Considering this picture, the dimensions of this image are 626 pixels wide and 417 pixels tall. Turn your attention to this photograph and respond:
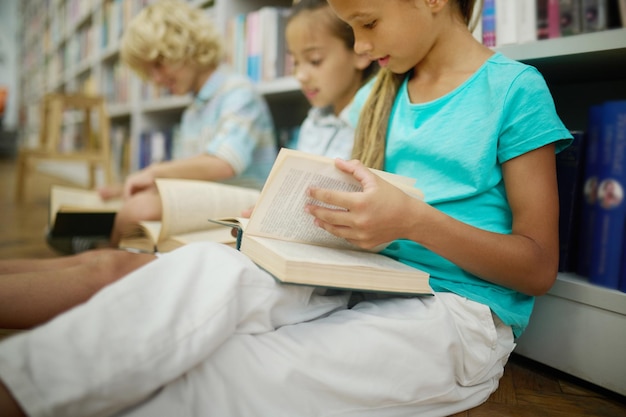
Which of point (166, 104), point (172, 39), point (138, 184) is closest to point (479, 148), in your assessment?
point (138, 184)

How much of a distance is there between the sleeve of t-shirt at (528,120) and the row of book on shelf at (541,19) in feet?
0.86

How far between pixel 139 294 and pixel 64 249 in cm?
92

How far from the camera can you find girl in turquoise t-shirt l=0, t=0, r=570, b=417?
382 millimetres

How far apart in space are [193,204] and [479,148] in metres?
0.52

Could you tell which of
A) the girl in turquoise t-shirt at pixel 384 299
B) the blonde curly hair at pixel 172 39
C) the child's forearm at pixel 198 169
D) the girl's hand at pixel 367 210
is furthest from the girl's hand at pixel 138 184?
the girl's hand at pixel 367 210

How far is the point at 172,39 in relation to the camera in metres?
1.38

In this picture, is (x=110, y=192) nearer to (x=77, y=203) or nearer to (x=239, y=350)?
(x=77, y=203)

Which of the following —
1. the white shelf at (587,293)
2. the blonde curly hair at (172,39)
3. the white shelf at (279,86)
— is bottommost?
the white shelf at (587,293)

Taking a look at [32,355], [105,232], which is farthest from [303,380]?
[105,232]

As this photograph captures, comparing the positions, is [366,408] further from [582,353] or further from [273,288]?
[582,353]

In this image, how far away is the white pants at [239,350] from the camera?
36 cm

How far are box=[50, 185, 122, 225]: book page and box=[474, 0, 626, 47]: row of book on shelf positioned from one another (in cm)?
89

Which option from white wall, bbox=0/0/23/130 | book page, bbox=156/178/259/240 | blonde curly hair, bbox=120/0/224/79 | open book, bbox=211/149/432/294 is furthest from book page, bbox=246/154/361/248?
white wall, bbox=0/0/23/130

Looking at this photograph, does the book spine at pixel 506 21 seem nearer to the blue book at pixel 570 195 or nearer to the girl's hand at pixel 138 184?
the blue book at pixel 570 195
